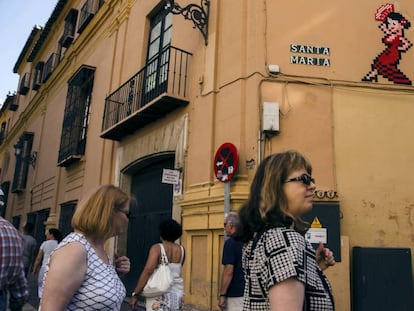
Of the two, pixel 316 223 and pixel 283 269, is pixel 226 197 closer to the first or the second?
pixel 316 223

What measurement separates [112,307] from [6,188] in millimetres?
26001

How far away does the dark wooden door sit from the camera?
29.0ft

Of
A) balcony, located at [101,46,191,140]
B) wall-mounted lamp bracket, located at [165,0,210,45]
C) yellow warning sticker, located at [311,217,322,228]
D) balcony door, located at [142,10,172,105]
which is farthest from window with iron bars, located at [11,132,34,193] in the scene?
yellow warning sticker, located at [311,217,322,228]

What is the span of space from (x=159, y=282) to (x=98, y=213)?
212 cm

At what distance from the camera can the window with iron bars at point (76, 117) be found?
1379 cm

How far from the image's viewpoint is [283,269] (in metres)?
1.51

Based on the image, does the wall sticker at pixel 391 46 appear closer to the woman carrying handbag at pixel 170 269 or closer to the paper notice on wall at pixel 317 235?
the paper notice on wall at pixel 317 235

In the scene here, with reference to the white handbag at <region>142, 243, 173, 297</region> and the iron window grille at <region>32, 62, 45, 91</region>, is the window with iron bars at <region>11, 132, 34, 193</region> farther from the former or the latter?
the white handbag at <region>142, 243, 173, 297</region>

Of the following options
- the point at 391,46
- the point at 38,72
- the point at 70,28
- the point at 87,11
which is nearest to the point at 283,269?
the point at 391,46

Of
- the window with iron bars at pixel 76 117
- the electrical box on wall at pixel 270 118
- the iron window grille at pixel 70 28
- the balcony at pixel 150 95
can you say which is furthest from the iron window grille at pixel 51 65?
the electrical box on wall at pixel 270 118

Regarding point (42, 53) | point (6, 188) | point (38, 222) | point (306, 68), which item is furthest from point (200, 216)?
point (6, 188)

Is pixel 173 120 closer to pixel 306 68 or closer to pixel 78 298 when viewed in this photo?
pixel 306 68

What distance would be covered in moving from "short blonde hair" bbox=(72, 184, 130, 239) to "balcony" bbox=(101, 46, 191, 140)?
5.61 m

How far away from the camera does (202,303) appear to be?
21.8ft
